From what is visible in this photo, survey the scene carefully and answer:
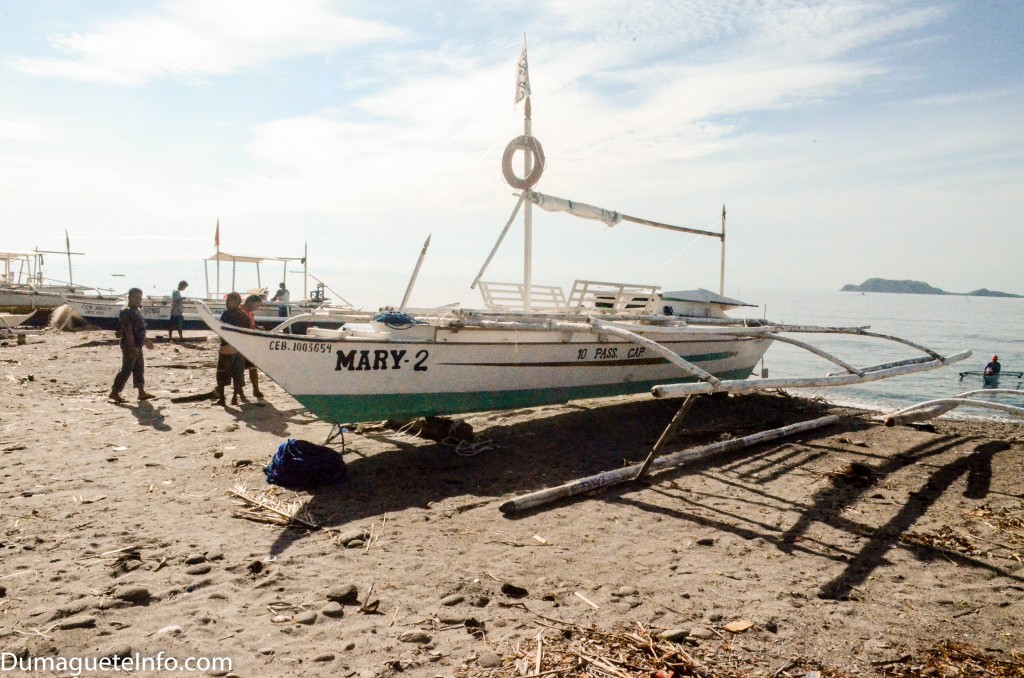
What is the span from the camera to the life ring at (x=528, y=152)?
11703 mm

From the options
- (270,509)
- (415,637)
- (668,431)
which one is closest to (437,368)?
(270,509)

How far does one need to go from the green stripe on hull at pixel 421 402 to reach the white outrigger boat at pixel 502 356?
0.06ft

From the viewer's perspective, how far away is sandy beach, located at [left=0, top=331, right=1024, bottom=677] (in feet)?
12.5

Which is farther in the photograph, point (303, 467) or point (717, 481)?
point (717, 481)

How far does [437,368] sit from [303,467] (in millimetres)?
2711

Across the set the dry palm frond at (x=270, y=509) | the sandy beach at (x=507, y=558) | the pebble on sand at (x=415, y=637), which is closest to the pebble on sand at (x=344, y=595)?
the sandy beach at (x=507, y=558)

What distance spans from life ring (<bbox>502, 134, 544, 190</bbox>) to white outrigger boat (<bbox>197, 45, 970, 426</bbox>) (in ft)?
0.07

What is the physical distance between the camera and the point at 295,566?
4.96 m

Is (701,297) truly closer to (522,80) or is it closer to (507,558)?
(522,80)

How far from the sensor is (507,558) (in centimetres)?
523

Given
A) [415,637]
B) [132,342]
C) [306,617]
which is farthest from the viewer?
[132,342]

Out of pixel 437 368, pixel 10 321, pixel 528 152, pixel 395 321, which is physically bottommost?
pixel 10 321

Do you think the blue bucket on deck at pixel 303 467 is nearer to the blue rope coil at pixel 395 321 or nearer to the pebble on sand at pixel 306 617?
the blue rope coil at pixel 395 321

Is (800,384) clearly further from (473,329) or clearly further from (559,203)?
(559,203)
